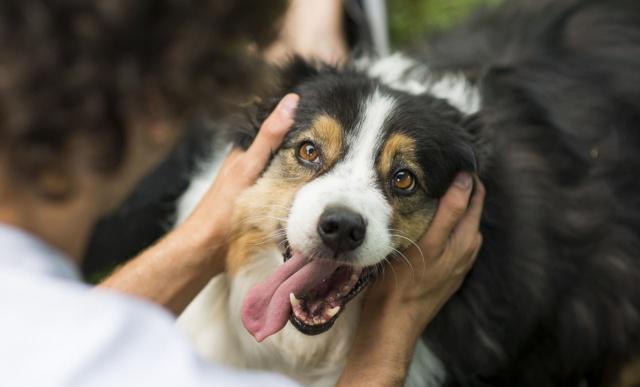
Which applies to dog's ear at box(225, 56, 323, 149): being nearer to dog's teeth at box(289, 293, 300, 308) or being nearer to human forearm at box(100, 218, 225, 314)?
human forearm at box(100, 218, 225, 314)

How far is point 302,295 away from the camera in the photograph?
217 centimetres

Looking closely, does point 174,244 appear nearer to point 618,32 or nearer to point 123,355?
point 123,355

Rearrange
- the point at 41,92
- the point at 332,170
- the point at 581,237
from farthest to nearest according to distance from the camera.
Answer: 1. the point at 581,237
2. the point at 332,170
3. the point at 41,92

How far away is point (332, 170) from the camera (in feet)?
7.30

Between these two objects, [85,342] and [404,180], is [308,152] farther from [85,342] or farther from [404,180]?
[85,342]

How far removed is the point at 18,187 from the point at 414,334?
1.36 meters

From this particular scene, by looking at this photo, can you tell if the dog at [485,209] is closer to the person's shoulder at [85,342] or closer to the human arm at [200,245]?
the human arm at [200,245]

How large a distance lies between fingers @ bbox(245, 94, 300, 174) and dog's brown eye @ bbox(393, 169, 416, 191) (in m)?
0.34

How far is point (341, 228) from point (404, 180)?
1.01 ft

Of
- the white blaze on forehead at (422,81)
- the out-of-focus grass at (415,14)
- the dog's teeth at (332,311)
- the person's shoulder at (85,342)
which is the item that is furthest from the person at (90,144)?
the out-of-focus grass at (415,14)

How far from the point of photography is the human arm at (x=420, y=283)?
7.47 feet

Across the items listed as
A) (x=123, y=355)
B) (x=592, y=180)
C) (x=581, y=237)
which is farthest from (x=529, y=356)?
(x=123, y=355)

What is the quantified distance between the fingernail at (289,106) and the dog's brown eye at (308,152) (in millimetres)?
96

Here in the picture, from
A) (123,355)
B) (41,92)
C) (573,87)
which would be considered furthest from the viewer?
(573,87)
